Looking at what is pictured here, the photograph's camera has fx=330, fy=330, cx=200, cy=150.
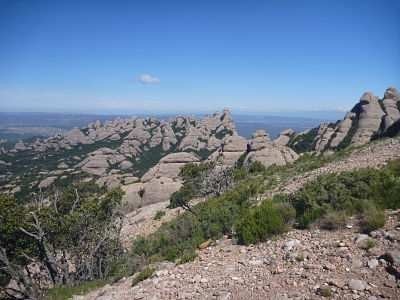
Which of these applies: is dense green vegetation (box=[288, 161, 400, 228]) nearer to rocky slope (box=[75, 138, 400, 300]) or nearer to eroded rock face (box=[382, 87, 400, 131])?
rocky slope (box=[75, 138, 400, 300])

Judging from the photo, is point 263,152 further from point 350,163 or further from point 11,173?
point 11,173

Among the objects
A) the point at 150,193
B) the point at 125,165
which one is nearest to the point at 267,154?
the point at 150,193

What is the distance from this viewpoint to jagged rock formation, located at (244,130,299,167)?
50500 mm

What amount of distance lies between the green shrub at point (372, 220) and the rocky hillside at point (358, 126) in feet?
181

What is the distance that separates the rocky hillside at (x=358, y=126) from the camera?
6400cm

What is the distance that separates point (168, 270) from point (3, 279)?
11280mm

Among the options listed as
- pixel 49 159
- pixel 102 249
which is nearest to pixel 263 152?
pixel 102 249

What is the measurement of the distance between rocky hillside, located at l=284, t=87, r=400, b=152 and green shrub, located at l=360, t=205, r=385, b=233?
55035 millimetres

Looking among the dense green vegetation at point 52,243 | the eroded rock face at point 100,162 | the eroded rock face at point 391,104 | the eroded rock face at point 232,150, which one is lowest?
the eroded rock face at point 100,162

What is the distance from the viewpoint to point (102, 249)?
55.0 ft

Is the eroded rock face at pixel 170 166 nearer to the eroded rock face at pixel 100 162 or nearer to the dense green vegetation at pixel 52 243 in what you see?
the eroded rock face at pixel 100 162

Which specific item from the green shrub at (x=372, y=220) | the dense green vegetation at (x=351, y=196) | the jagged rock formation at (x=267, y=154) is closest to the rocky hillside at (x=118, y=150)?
the jagged rock formation at (x=267, y=154)

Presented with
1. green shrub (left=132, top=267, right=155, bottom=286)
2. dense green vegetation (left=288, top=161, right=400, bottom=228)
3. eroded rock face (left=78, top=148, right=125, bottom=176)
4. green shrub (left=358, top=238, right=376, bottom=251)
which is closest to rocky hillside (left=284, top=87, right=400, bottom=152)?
dense green vegetation (left=288, top=161, right=400, bottom=228)

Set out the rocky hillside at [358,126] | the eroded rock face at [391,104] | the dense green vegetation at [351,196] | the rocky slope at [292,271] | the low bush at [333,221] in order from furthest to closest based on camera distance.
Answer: the eroded rock face at [391,104], the rocky hillside at [358,126], the dense green vegetation at [351,196], the low bush at [333,221], the rocky slope at [292,271]
